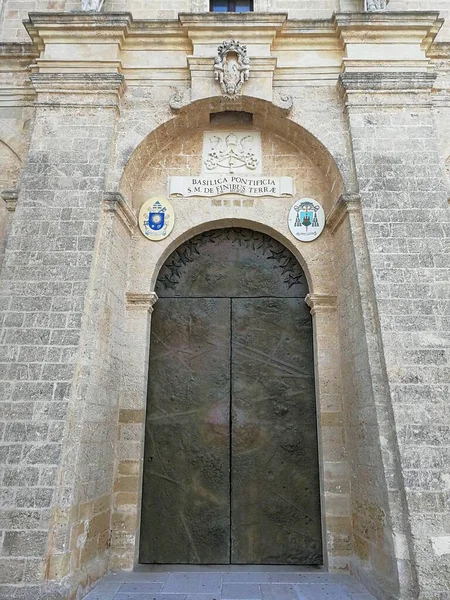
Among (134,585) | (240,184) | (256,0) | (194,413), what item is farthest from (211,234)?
(134,585)

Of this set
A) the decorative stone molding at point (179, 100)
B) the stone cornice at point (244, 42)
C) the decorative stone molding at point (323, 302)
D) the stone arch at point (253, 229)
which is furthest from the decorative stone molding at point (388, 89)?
the decorative stone molding at point (323, 302)

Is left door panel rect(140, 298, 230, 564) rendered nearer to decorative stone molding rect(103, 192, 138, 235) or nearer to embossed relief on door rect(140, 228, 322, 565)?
embossed relief on door rect(140, 228, 322, 565)

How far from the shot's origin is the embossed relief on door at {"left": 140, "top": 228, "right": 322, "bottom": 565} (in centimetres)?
489

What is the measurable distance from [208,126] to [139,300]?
2.50 meters

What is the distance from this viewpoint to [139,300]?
17.5 ft

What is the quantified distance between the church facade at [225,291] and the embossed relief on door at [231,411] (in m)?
0.02

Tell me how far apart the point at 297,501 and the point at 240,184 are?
3.83 meters

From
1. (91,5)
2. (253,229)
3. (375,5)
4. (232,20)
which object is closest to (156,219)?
(253,229)

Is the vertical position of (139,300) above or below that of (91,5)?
below

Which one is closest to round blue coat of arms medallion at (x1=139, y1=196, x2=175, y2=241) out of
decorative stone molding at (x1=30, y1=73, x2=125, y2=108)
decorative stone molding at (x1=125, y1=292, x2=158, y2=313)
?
decorative stone molding at (x1=125, y1=292, x2=158, y2=313)

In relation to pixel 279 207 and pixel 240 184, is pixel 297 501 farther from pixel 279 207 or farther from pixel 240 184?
pixel 240 184

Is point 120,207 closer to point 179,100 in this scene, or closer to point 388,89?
point 179,100

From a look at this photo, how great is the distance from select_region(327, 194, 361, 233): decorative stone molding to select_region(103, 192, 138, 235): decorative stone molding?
2387 millimetres

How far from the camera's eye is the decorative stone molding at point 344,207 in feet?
16.0
